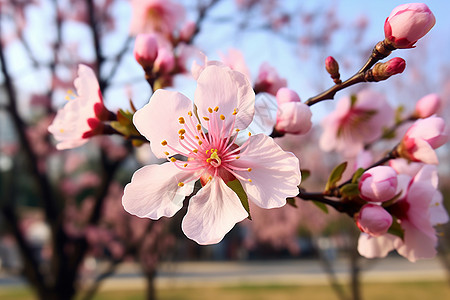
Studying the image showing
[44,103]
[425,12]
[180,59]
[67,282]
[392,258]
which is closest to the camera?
[425,12]

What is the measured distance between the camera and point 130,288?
941cm

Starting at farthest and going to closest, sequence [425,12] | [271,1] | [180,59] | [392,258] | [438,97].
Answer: [392,258] < [271,1] < [180,59] < [438,97] < [425,12]

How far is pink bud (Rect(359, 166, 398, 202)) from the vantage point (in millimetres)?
595

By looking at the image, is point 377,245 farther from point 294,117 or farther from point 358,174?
point 294,117

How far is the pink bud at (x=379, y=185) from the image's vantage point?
0.59 meters

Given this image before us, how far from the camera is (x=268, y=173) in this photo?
616 millimetres

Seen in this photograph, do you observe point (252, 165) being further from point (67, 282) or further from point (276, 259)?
point (276, 259)

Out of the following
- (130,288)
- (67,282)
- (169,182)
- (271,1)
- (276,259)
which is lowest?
(276,259)

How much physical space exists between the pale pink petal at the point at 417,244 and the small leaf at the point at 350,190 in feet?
0.48

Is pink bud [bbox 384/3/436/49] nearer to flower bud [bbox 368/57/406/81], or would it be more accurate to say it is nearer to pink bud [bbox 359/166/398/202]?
flower bud [bbox 368/57/406/81]

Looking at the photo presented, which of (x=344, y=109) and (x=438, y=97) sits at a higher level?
(x=438, y=97)

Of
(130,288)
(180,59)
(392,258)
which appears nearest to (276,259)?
(392,258)

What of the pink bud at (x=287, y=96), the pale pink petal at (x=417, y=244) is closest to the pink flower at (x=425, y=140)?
the pale pink petal at (x=417, y=244)

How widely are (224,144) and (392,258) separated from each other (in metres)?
18.3
